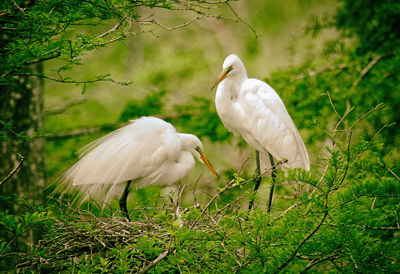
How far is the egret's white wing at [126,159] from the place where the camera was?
10.3 ft

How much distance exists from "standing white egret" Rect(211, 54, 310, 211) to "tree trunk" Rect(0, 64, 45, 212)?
1393 mm

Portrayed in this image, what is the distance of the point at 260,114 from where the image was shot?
3293mm

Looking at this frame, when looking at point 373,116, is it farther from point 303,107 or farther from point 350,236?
point 350,236

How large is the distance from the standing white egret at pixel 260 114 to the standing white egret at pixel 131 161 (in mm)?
480

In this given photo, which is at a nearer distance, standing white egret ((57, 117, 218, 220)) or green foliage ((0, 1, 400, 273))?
green foliage ((0, 1, 400, 273))

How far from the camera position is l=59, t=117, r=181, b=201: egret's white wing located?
3.15m

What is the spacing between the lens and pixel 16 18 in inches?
78.7

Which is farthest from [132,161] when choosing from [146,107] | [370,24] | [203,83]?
[203,83]

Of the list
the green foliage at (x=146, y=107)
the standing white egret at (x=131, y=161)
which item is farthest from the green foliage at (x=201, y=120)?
the standing white egret at (x=131, y=161)

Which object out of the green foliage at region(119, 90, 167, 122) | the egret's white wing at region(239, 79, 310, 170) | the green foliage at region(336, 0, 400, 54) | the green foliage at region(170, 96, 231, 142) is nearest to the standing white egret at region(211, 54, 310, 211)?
the egret's white wing at region(239, 79, 310, 170)

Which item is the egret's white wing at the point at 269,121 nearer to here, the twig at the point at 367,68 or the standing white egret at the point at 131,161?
the standing white egret at the point at 131,161

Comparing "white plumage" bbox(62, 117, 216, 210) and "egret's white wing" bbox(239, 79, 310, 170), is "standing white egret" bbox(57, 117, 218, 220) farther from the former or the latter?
"egret's white wing" bbox(239, 79, 310, 170)

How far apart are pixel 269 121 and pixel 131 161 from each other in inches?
41.8

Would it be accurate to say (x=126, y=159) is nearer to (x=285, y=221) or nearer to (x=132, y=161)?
(x=132, y=161)
